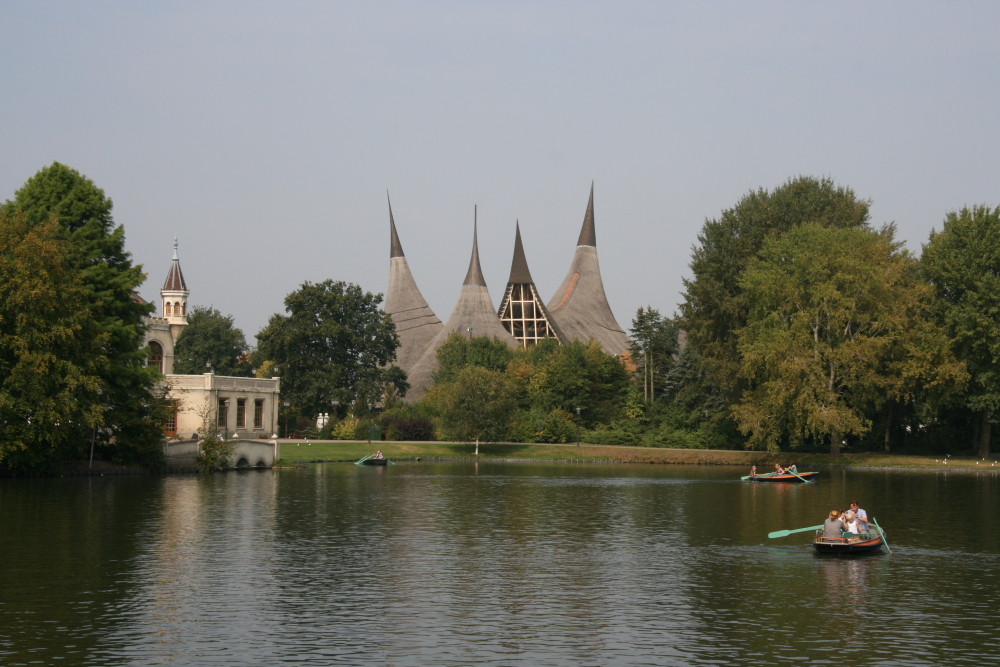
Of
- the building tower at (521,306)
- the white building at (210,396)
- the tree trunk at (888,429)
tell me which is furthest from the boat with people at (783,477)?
the building tower at (521,306)

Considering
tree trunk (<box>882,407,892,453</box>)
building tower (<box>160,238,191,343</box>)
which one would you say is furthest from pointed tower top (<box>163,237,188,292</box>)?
tree trunk (<box>882,407,892,453</box>)

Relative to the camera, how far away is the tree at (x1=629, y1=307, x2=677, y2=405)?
83.8 meters

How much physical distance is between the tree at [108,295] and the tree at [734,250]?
32.5 meters

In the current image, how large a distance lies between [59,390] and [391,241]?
3305 inches

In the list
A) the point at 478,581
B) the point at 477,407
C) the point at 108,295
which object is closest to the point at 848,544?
the point at 478,581

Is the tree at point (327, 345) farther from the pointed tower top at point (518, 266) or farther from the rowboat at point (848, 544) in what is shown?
the rowboat at point (848, 544)

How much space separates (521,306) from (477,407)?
5070 centimetres

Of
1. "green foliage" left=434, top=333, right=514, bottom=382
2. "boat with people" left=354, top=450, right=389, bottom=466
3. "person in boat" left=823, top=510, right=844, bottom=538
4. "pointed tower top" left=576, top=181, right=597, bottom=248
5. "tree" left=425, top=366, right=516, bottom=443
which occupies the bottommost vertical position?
"person in boat" left=823, top=510, right=844, bottom=538

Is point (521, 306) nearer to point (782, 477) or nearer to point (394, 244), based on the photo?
point (394, 244)

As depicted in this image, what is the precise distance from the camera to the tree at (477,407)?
74.4 m

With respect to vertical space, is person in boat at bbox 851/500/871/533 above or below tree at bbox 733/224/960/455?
below

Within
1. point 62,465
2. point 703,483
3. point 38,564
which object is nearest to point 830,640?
point 38,564

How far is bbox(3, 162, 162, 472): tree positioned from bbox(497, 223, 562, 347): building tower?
7325cm

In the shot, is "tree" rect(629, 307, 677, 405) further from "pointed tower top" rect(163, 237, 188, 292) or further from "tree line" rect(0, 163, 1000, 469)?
"pointed tower top" rect(163, 237, 188, 292)
